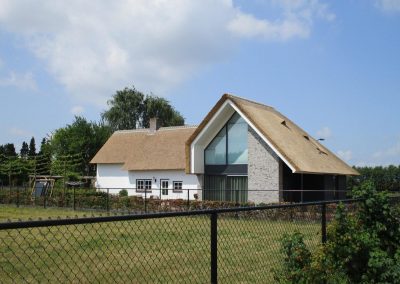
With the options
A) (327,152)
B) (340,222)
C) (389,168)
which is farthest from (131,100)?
(340,222)

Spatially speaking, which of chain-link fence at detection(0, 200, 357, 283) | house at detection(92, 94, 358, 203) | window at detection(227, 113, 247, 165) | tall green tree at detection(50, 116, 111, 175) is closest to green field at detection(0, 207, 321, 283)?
chain-link fence at detection(0, 200, 357, 283)

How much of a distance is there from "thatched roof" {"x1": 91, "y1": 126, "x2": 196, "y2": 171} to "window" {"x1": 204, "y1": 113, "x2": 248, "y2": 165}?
10.5 feet

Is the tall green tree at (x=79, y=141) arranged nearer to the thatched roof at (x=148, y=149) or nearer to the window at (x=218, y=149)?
the thatched roof at (x=148, y=149)

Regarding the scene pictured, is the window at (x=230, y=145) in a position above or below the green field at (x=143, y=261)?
above

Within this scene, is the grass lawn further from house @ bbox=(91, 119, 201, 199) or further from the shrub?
the shrub

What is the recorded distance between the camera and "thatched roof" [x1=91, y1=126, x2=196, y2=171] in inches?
1327

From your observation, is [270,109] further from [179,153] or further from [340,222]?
[340,222]

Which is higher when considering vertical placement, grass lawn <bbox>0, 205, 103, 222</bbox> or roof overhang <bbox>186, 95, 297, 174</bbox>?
roof overhang <bbox>186, 95, 297, 174</bbox>

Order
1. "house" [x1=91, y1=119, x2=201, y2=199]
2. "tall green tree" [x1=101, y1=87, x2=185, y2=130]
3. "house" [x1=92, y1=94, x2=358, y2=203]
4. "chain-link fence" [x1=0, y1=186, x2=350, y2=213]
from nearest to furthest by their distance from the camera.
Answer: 1. "chain-link fence" [x1=0, y1=186, x2=350, y2=213]
2. "house" [x1=92, y1=94, x2=358, y2=203]
3. "house" [x1=91, y1=119, x2=201, y2=199]
4. "tall green tree" [x1=101, y1=87, x2=185, y2=130]

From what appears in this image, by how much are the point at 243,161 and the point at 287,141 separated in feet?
9.18

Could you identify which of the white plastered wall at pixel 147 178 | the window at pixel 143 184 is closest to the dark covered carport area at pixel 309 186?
the white plastered wall at pixel 147 178

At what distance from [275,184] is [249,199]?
1.70 m

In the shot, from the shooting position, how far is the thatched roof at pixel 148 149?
33.7 meters

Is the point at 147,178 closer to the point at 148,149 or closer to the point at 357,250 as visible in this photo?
the point at 148,149
